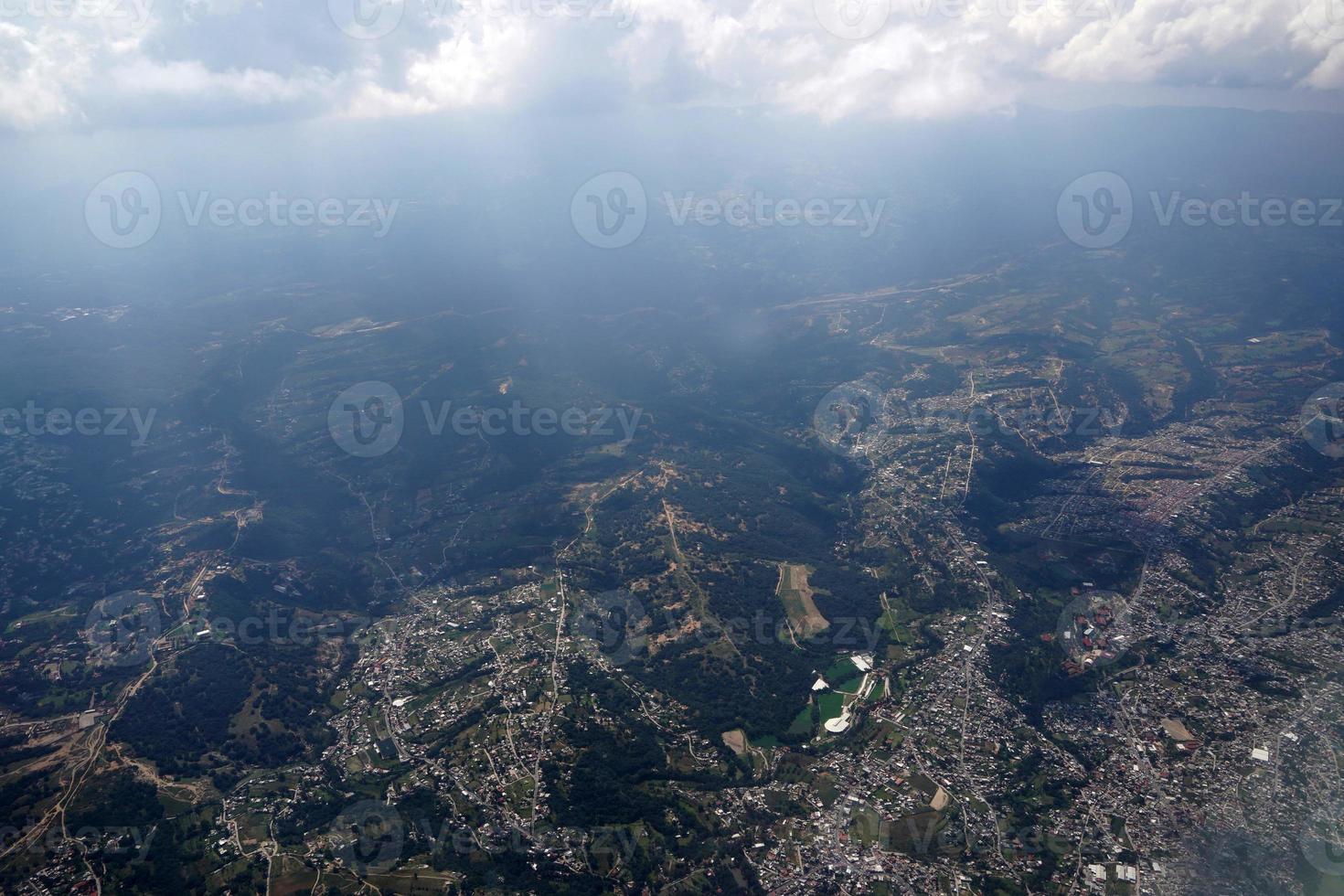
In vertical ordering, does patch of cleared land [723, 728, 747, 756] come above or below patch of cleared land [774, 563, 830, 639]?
below

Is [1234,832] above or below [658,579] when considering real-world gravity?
below

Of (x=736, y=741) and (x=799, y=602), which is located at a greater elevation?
(x=799, y=602)

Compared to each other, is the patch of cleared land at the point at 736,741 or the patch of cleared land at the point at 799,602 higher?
the patch of cleared land at the point at 799,602

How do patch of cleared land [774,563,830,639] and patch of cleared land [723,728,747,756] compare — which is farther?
patch of cleared land [774,563,830,639]

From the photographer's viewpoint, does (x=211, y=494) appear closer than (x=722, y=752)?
No

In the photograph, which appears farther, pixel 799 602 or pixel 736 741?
pixel 799 602

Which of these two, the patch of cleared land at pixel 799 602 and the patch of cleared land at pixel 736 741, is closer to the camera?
the patch of cleared land at pixel 736 741

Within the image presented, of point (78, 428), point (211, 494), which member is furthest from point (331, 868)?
point (78, 428)

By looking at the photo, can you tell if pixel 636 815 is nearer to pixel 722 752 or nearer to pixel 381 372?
pixel 722 752
